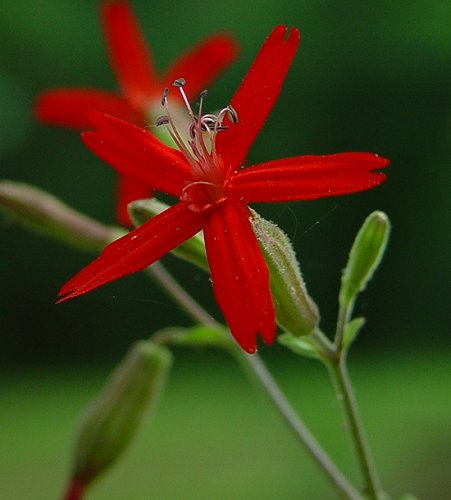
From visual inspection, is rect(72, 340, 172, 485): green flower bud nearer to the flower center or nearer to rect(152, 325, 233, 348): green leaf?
rect(152, 325, 233, 348): green leaf

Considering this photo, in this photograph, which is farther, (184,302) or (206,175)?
(184,302)

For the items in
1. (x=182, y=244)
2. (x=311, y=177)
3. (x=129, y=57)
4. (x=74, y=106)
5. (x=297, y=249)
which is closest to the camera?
(x=311, y=177)

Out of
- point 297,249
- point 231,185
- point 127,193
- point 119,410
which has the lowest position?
point 297,249

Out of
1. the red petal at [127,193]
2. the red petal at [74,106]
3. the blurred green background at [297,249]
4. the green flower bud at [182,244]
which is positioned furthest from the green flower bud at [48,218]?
the blurred green background at [297,249]

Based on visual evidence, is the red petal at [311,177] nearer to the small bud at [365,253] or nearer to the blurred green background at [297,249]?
the small bud at [365,253]

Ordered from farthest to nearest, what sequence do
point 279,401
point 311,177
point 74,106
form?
1. point 74,106
2. point 279,401
3. point 311,177

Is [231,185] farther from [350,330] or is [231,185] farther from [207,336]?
[207,336]

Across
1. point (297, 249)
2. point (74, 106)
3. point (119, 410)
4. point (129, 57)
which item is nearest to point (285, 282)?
point (119, 410)

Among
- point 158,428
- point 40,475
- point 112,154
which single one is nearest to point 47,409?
point 158,428
